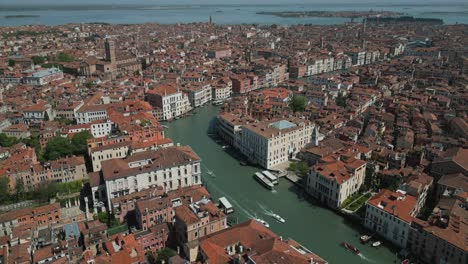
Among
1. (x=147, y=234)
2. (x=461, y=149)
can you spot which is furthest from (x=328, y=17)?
(x=147, y=234)

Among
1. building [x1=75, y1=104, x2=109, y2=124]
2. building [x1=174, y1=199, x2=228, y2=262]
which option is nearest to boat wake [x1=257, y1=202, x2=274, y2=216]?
building [x1=174, y1=199, x2=228, y2=262]

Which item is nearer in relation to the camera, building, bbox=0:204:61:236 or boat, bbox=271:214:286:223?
building, bbox=0:204:61:236

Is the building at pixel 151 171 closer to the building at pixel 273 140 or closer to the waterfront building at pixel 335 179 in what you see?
the building at pixel 273 140

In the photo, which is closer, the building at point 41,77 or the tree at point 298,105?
the tree at point 298,105

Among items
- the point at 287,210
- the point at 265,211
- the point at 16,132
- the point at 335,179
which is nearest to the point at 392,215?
the point at 335,179

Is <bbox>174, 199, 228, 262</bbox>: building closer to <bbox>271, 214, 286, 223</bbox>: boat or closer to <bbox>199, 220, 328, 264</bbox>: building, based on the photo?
<bbox>199, 220, 328, 264</bbox>: building

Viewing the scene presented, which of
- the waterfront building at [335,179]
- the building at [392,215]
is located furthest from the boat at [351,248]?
the waterfront building at [335,179]
